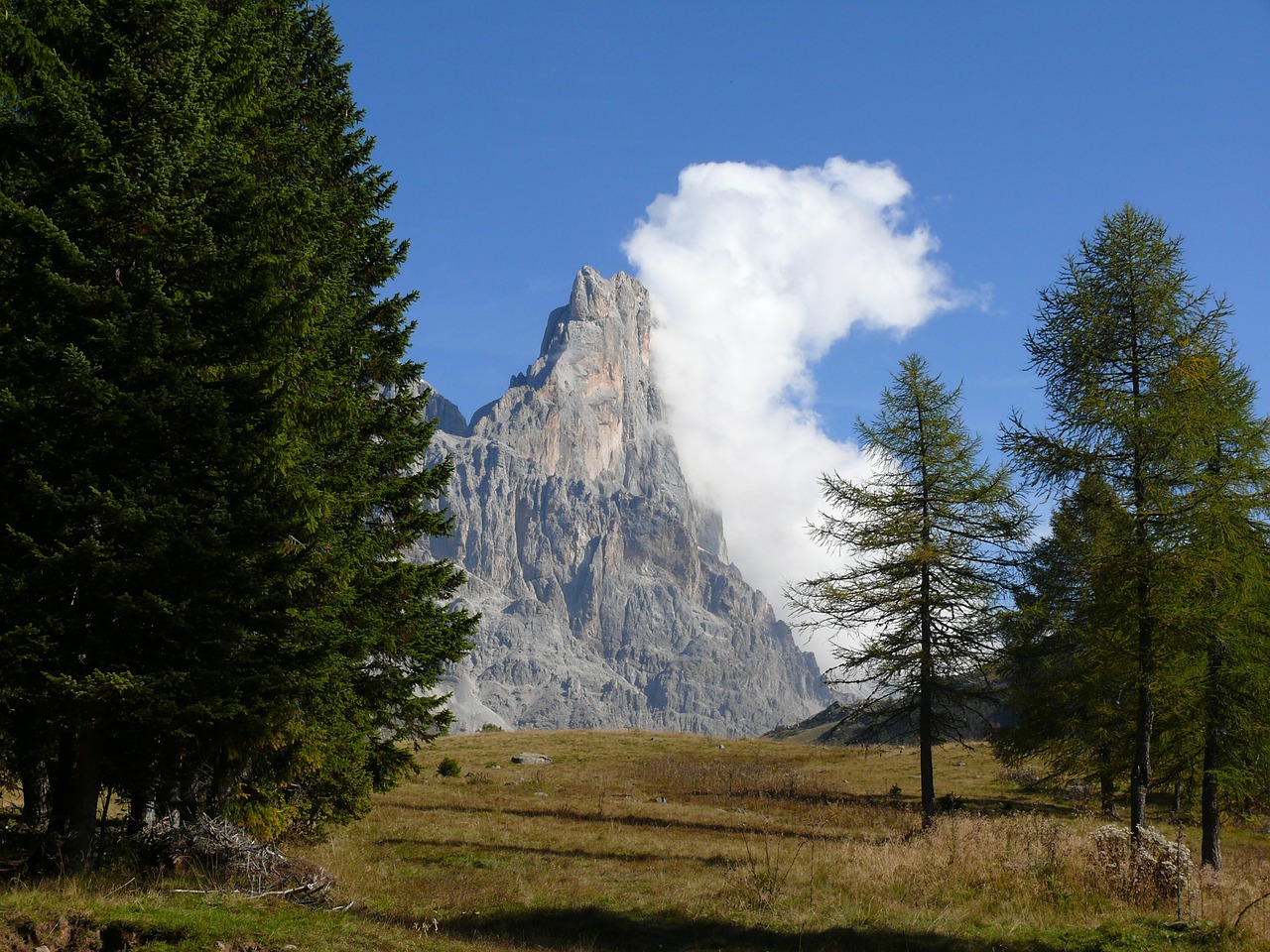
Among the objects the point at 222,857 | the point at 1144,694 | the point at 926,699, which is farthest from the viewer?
the point at 926,699

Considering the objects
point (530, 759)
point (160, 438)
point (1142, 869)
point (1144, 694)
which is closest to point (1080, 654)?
point (1144, 694)

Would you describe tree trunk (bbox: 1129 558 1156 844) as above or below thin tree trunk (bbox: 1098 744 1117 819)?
above

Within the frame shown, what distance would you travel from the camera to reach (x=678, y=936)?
398 inches

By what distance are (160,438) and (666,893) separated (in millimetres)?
9491

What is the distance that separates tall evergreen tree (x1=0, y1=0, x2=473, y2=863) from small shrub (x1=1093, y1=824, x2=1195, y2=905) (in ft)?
35.8

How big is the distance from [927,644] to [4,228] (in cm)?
1975

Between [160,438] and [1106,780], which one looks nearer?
[160,438]

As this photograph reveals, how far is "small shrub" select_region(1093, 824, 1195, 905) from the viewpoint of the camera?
11.0 meters

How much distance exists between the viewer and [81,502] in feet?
27.2

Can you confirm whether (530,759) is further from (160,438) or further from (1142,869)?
(160,438)

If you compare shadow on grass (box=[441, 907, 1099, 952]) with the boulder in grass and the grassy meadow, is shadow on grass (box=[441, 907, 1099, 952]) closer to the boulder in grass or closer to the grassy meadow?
the grassy meadow

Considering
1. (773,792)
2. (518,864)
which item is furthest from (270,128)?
(773,792)

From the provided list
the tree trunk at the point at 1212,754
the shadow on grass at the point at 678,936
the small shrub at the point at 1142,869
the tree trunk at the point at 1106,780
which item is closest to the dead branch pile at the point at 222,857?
the shadow on grass at the point at 678,936

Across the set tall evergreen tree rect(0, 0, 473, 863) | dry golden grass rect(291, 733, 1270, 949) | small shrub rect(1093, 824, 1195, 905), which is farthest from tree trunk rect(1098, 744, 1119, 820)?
tall evergreen tree rect(0, 0, 473, 863)
